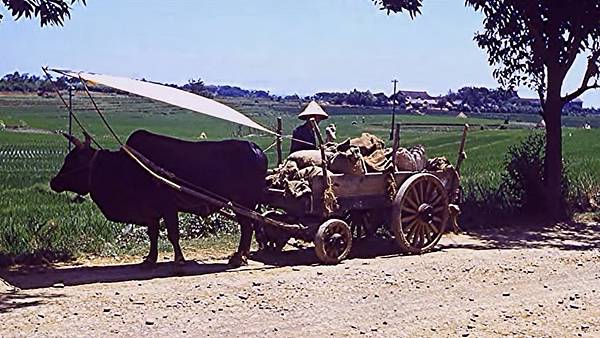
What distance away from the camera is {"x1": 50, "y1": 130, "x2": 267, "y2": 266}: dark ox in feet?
36.7

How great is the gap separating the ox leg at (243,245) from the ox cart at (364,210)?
0.88 ft

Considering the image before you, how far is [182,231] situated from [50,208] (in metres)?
2.68

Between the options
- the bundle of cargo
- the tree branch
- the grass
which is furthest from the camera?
the tree branch

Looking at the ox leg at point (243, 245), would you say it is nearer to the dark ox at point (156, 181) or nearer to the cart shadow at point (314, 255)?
the dark ox at point (156, 181)

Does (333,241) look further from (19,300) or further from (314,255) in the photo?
(19,300)

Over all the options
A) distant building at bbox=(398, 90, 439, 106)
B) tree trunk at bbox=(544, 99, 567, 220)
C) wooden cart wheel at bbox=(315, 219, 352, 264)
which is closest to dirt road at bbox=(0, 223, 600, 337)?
wooden cart wheel at bbox=(315, 219, 352, 264)

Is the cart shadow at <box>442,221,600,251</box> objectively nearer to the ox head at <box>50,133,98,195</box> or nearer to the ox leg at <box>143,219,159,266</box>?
the ox leg at <box>143,219,159,266</box>

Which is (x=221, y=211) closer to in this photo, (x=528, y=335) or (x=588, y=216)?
(x=528, y=335)

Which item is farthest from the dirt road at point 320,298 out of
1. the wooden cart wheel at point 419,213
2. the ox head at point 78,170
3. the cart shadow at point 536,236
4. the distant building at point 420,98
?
the distant building at point 420,98

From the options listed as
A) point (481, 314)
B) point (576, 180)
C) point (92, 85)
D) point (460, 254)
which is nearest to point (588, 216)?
point (576, 180)

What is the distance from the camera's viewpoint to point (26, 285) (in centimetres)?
1021

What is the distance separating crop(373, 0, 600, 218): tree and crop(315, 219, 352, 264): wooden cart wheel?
6214 mm

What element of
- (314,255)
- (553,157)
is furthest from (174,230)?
(553,157)

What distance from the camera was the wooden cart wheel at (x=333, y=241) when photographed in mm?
11496
